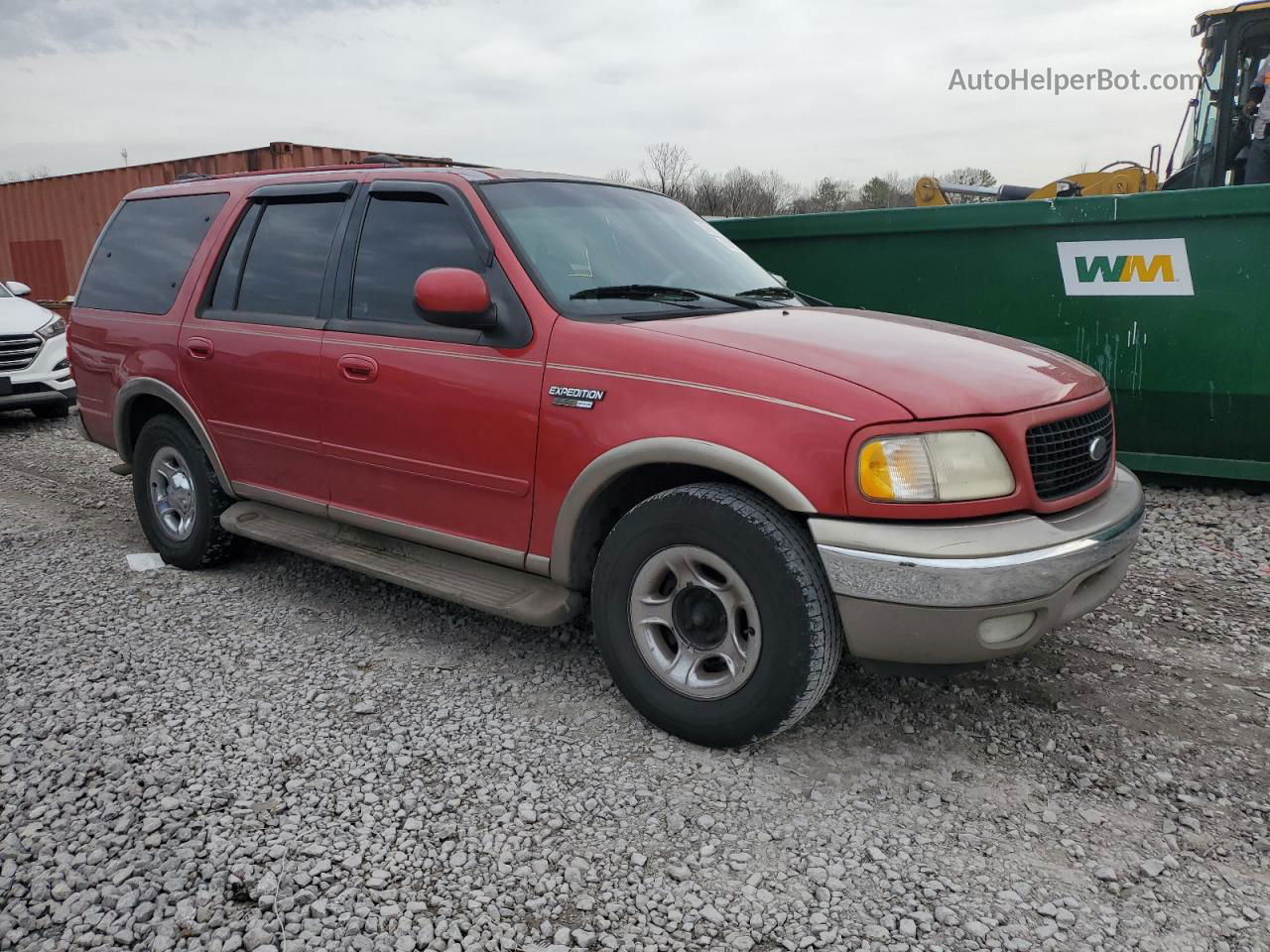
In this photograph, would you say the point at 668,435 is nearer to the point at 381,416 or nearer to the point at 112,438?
the point at 381,416

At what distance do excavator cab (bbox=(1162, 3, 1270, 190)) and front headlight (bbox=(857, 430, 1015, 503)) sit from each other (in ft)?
20.5

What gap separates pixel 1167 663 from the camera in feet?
11.9

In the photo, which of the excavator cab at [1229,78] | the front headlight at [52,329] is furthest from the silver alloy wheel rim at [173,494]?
the excavator cab at [1229,78]

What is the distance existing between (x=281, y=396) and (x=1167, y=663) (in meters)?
3.68

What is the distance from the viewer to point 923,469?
2600 mm

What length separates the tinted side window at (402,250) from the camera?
140 inches

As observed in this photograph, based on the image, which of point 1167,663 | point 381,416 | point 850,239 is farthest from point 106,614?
point 850,239

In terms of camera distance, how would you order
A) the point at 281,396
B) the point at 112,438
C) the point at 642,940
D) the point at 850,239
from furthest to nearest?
the point at 850,239
the point at 112,438
the point at 281,396
the point at 642,940

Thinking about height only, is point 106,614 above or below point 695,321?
below

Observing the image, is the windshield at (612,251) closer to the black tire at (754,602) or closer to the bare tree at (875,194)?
the black tire at (754,602)

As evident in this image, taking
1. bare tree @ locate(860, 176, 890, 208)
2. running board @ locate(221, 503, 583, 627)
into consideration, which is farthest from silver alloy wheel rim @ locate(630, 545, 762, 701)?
bare tree @ locate(860, 176, 890, 208)

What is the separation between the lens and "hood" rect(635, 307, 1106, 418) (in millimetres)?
2703

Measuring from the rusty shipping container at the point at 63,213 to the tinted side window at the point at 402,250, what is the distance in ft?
32.2

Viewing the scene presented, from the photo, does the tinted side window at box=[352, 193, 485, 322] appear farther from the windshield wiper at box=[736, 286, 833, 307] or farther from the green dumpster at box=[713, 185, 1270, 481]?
the green dumpster at box=[713, 185, 1270, 481]
